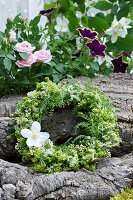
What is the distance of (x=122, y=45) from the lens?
2117 mm

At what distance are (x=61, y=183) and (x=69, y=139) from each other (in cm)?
22

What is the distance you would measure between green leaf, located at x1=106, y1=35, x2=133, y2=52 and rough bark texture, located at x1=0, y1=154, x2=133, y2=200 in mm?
1205

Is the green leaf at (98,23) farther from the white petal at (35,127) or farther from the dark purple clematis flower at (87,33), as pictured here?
the white petal at (35,127)

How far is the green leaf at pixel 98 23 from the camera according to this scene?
2.24 m

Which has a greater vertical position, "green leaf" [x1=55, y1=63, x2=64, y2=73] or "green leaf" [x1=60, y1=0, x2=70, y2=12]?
"green leaf" [x1=60, y1=0, x2=70, y2=12]

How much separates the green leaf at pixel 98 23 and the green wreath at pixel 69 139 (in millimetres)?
1086

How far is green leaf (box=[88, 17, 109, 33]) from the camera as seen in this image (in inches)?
88.1

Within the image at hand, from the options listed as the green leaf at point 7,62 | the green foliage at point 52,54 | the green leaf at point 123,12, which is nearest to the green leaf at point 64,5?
the green foliage at point 52,54

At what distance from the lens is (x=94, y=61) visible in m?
2.00

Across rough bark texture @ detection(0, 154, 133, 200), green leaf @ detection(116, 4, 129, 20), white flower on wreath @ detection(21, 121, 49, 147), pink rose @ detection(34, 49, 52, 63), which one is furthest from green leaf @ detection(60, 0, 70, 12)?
rough bark texture @ detection(0, 154, 133, 200)

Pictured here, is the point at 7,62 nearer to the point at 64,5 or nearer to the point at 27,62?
the point at 27,62

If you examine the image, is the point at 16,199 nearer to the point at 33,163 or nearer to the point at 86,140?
the point at 33,163

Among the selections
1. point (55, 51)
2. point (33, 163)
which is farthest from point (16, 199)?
point (55, 51)

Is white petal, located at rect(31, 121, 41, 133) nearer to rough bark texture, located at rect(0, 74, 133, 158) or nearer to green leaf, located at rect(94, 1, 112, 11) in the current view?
rough bark texture, located at rect(0, 74, 133, 158)
